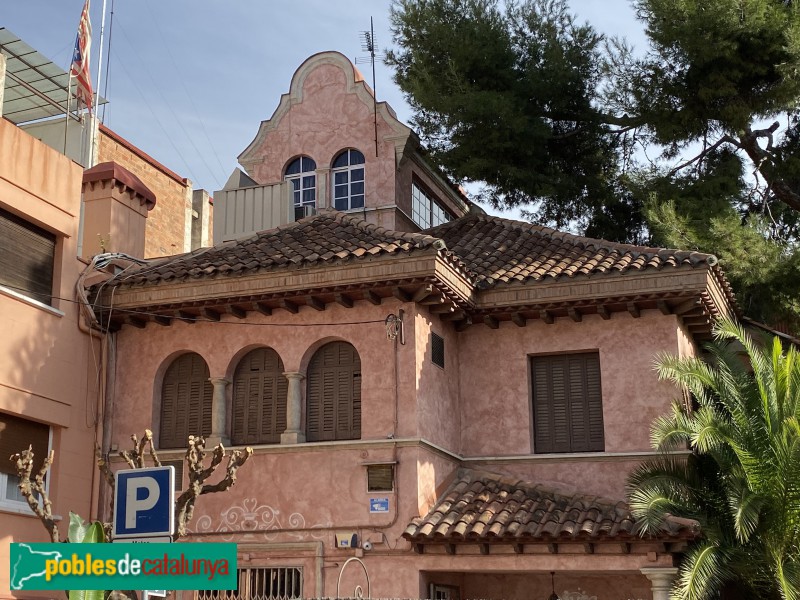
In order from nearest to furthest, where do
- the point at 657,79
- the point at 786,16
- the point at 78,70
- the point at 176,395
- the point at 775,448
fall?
1. the point at 775,448
2. the point at 176,395
3. the point at 78,70
4. the point at 786,16
5. the point at 657,79

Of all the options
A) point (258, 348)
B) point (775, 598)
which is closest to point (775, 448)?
point (775, 598)

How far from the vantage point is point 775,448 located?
1473 centimetres

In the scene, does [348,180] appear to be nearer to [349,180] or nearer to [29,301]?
[349,180]

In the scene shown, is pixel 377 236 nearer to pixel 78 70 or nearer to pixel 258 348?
pixel 258 348

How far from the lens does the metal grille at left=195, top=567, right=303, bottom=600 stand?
16.1 meters

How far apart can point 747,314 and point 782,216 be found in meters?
3.77

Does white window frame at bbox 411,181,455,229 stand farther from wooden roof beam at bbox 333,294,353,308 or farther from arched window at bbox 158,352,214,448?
arched window at bbox 158,352,214,448

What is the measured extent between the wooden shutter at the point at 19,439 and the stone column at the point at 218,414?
8.42ft

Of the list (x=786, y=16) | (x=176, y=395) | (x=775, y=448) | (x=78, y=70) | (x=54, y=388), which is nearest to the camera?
(x=775, y=448)

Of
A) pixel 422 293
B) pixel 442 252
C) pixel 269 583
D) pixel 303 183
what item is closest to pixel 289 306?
pixel 422 293

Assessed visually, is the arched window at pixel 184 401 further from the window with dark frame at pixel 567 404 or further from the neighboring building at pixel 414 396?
the window with dark frame at pixel 567 404

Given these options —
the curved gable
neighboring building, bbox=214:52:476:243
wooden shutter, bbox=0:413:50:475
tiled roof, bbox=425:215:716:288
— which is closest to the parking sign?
wooden shutter, bbox=0:413:50:475

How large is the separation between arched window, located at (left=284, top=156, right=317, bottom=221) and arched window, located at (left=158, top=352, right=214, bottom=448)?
5552mm

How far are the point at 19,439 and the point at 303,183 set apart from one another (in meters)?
9.17
